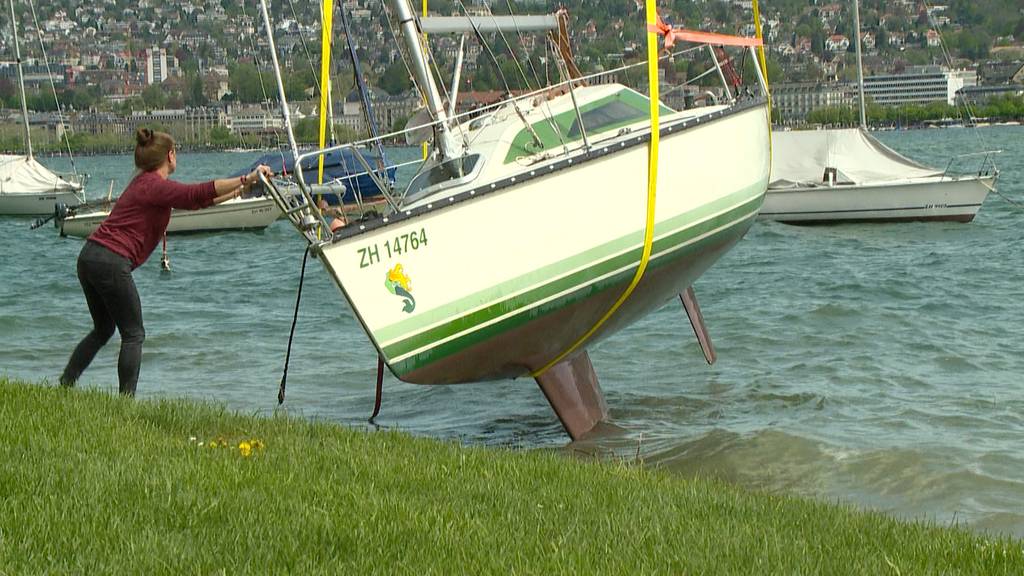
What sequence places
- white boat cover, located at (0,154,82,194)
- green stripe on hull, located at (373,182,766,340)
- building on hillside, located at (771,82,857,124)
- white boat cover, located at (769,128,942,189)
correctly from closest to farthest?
1. green stripe on hull, located at (373,182,766,340)
2. white boat cover, located at (769,128,942,189)
3. white boat cover, located at (0,154,82,194)
4. building on hillside, located at (771,82,857,124)

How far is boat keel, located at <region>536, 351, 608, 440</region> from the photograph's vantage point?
38.7ft

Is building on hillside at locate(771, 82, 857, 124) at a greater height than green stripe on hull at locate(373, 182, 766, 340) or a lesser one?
lesser

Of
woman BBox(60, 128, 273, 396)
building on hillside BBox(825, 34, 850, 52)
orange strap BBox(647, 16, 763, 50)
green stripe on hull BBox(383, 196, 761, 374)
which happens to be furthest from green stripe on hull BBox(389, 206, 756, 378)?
building on hillside BBox(825, 34, 850, 52)

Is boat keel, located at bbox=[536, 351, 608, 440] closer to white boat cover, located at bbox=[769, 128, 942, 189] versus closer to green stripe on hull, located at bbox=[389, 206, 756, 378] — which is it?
green stripe on hull, located at bbox=[389, 206, 756, 378]

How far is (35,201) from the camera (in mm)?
48500

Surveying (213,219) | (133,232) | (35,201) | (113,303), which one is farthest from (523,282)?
(35,201)

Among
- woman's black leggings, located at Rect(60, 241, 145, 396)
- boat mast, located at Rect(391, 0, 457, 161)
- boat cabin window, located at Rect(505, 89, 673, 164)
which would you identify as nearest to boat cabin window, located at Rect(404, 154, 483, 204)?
boat mast, located at Rect(391, 0, 457, 161)

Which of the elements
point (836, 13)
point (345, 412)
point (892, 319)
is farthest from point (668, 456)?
point (836, 13)

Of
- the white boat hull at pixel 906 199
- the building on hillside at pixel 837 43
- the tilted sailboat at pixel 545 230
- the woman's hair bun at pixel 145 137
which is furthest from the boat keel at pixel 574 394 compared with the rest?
the building on hillside at pixel 837 43

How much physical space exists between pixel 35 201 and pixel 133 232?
4096 cm

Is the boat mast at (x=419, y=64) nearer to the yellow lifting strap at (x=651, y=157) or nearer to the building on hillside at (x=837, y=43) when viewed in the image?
the yellow lifting strap at (x=651, y=157)

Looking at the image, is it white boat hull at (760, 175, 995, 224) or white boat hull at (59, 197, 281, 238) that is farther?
white boat hull at (59, 197, 281, 238)

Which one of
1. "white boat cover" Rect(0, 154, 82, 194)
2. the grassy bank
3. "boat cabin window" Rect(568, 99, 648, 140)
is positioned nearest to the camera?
the grassy bank

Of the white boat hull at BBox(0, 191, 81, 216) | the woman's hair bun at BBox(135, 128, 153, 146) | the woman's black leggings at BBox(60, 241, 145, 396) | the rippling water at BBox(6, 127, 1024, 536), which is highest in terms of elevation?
the woman's hair bun at BBox(135, 128, 153, 146)
